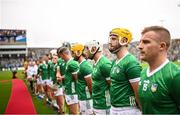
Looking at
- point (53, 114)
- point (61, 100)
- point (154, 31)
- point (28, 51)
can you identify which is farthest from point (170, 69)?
point (28, 51)

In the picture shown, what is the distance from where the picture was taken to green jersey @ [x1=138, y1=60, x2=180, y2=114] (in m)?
3.36

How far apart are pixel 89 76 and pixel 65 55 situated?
67.7 inches

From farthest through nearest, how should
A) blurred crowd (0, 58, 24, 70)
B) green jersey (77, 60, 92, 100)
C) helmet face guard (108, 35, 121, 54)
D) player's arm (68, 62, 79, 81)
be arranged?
1. blurred crowd (0, 58, 24, 70)
2. player's arm (68, 62, 79, 81)
3. green jersey (77, 60, 92, 100)
4. helmet face guard (108, 35, 121, 54)

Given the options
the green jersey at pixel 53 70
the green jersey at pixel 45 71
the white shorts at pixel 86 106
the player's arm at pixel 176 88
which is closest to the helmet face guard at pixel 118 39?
the player's arm at pixel 176 88

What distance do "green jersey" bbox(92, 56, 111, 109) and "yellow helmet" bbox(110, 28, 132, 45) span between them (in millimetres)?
687

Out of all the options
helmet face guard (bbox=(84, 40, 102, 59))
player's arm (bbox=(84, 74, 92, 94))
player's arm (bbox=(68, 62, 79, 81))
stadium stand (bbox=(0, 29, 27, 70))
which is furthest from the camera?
stadium stand (bbox=(0, 29, 27, 70))

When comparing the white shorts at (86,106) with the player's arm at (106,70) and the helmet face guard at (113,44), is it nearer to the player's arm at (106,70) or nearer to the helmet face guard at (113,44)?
the player's arm at (106,70)

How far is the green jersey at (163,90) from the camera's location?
3355 mm

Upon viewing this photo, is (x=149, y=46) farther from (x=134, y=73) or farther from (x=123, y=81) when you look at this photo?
(x=123, y=81)

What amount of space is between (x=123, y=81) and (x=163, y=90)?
163cm

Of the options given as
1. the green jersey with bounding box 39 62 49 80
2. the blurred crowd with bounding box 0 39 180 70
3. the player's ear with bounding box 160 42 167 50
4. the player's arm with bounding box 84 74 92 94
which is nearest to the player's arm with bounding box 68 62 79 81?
the player's arm with bounding box 84 74 92 94

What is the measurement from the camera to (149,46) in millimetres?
3664

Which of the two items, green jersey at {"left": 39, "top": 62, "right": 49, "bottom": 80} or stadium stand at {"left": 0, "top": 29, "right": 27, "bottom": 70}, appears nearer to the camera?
green jersey at {"left": 39, "top": 62, "right": 49, "bottom": 80}

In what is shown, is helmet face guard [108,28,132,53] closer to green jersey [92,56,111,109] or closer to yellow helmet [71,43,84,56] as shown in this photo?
green jersey [92,56,111,109]
